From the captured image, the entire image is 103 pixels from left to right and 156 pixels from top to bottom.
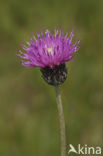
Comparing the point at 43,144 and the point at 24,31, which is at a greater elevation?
the point at 24,31

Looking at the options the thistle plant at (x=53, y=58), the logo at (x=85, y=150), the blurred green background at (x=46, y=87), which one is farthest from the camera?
the blurred green background at (x=46, y=87)

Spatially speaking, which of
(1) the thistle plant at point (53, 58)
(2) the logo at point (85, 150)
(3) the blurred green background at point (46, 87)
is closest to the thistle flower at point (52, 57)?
(1) the thistle plant at point (53, 58)

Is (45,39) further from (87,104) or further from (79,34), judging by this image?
(79,34)

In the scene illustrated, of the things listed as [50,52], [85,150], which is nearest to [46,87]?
[85,150]

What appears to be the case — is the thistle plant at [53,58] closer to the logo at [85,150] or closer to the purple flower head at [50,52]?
the purple flower head at [50,52]

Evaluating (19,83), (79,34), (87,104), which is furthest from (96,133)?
(79,34)

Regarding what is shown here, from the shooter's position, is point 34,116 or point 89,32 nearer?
point 34,116

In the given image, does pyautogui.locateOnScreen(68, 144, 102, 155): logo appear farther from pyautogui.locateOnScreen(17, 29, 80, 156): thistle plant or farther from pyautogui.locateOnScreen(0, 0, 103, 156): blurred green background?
pyautogui.locateOnScreen(17, 29, 80, 156): thistle plant

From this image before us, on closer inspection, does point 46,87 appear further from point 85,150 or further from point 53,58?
point 53,58

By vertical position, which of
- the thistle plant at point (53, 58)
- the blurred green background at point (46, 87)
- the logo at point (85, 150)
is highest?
the blurred green background at point (46, 87)
